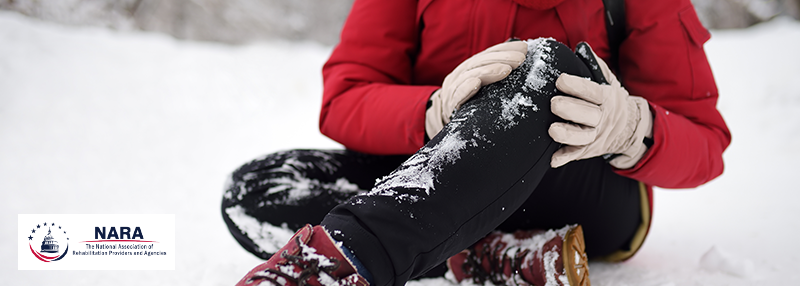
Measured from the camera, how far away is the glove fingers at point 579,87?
658 millimetres

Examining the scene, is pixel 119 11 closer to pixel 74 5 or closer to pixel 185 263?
pixel 74 5

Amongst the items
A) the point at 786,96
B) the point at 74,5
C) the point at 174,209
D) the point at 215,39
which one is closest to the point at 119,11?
the point at 74,5

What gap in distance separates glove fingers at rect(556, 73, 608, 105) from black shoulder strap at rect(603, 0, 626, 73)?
1.04 feet

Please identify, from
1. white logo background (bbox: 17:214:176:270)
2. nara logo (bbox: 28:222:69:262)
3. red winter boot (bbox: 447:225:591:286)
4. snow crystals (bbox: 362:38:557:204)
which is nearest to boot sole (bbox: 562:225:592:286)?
red winter boot (bbox: 447:225:591:286)

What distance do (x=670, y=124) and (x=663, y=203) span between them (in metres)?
1.13

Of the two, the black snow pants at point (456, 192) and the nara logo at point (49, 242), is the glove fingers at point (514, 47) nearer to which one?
the black snow pants at point (456, 192)

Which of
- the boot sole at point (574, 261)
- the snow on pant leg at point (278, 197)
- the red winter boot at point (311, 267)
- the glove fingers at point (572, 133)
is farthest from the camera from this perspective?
the snow on pant leg at point (278, 197)

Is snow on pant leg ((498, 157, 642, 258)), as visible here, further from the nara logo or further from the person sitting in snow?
the nara logo

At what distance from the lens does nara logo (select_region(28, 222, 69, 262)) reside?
1077mm

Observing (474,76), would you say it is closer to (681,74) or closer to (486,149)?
(486,149)

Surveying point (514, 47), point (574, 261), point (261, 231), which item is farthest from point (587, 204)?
point (261, 231)

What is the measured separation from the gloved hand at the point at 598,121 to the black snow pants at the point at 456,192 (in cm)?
2

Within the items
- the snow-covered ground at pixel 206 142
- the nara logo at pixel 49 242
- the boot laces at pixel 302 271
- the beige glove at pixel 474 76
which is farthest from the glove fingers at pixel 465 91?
the nara logo at pixel 49 242

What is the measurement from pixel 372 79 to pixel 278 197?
1.06ft
